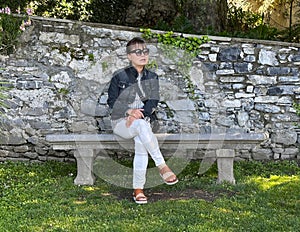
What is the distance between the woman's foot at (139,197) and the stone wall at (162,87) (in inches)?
68.2

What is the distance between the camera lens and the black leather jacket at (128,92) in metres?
4.49

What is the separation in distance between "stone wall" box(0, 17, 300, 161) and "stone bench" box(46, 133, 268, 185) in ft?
3.49

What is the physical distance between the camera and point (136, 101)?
4.61m

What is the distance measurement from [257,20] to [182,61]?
2.29 m

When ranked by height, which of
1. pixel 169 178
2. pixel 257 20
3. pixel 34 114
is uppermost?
pixel 257 20

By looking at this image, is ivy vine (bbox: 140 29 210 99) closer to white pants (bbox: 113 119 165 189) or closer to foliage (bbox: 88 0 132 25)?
white pants (bbox: 113 119 165 189)

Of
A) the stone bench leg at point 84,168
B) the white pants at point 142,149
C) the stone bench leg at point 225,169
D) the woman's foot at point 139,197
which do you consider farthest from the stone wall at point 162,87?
the woman's foot at point 139,197

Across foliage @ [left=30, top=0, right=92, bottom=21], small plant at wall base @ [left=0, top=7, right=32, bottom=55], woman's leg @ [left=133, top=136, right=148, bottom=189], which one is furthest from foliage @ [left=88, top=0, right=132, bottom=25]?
woman's leg @ [left=133, top=136, right=148, bottom=189]

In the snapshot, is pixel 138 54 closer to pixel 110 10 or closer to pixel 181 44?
pixel 181 44

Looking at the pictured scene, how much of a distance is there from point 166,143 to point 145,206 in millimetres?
895

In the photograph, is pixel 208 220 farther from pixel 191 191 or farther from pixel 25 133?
pixel 25 133

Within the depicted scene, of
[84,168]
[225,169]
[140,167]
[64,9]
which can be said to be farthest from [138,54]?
[64,9]

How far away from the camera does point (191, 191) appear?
4480mm

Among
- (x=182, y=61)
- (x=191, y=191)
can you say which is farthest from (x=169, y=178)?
(x=182, y=61)
